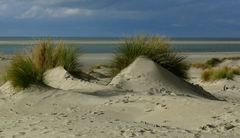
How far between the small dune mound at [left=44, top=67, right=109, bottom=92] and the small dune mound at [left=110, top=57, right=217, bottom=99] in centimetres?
65

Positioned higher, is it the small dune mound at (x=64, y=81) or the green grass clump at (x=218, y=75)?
the small dune mound at (x=64, y=81)

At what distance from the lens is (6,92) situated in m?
13.1

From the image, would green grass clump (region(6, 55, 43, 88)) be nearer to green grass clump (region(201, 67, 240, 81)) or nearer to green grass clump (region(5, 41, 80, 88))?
green grass clump (region(5, 41, 80, 88))

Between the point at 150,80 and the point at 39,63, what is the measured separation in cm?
301

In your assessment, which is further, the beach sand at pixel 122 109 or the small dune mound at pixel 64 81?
the small dune mound at pixel 64 81

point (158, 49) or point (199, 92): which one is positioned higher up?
point (158, 49)

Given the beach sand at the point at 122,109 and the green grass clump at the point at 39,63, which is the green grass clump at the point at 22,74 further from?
the beach sand at the point at 122,109

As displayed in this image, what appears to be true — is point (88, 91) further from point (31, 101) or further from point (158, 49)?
point (158, 49)

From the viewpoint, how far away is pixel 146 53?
49.7 ft

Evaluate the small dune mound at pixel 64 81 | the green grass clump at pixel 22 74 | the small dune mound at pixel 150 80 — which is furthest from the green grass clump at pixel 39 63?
the small dune mound at pixel 150 80

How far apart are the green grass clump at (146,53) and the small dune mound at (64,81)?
3.94 feet

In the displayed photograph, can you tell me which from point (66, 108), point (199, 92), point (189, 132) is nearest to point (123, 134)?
point (189, 132)

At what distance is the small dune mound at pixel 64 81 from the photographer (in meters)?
13.7

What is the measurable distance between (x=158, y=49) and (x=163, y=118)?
522 centimetres
